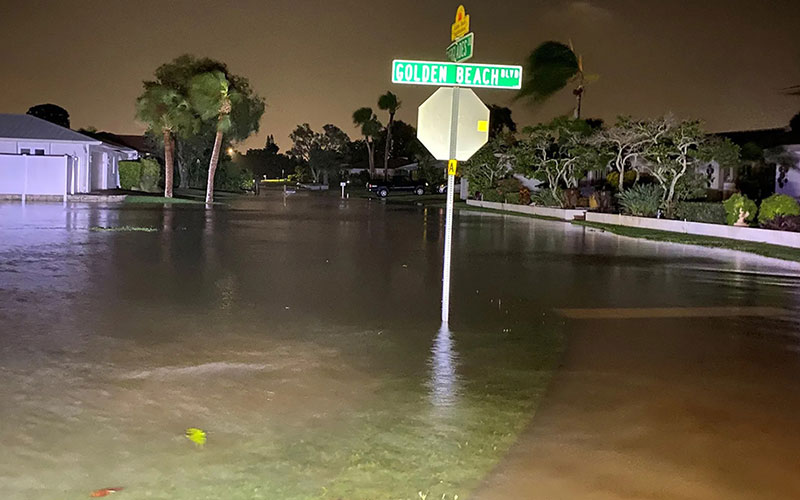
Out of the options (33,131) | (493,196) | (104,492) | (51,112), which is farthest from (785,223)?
(51,112)

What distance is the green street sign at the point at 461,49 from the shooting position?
31.1ft

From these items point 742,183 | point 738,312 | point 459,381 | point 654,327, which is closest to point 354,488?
point 459,381

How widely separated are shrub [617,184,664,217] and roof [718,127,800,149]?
6219 millimetres

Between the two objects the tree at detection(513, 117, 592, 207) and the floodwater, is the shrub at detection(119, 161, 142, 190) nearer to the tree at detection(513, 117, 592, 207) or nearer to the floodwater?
the tree at detection(513, 117, 592, 207)

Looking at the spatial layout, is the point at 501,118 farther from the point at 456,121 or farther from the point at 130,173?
the point at 456,121

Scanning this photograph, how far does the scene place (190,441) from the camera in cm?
572

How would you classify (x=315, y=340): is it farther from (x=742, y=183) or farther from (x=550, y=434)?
(x=742, y=183)

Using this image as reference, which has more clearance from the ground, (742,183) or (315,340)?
(742,183)

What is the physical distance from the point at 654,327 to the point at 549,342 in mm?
1785

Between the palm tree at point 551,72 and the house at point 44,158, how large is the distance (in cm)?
2344

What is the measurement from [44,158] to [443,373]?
126 ft

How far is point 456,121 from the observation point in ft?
32.9

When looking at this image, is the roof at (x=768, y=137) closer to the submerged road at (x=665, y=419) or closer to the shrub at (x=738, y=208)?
the shrub at (x=738, y=208)

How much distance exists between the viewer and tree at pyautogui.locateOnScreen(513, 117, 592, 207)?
41094 mm
